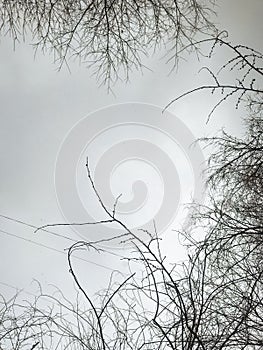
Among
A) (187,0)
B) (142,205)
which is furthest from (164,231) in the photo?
(187,0)

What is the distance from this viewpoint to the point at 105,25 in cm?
194

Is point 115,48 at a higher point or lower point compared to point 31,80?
lower

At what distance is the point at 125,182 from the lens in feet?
8.04

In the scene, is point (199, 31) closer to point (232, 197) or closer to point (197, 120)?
point (197, 120)

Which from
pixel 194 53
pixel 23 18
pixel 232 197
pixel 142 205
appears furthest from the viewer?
pixel 142 205

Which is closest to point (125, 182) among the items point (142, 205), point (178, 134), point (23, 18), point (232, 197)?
point (142, 205)

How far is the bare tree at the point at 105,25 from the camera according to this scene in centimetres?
194

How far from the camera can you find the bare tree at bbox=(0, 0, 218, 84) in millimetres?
1939

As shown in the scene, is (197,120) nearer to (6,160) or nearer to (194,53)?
(194,53)

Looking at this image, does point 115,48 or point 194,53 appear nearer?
point 115,48

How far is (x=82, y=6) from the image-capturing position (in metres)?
1.98

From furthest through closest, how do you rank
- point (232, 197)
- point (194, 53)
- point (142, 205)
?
point (142, 205) < point (194, 53) < point (232, 197)

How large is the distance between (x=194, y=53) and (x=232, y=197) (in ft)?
2.51

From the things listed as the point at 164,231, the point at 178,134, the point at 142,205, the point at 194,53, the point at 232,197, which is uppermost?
the point at 194,53
